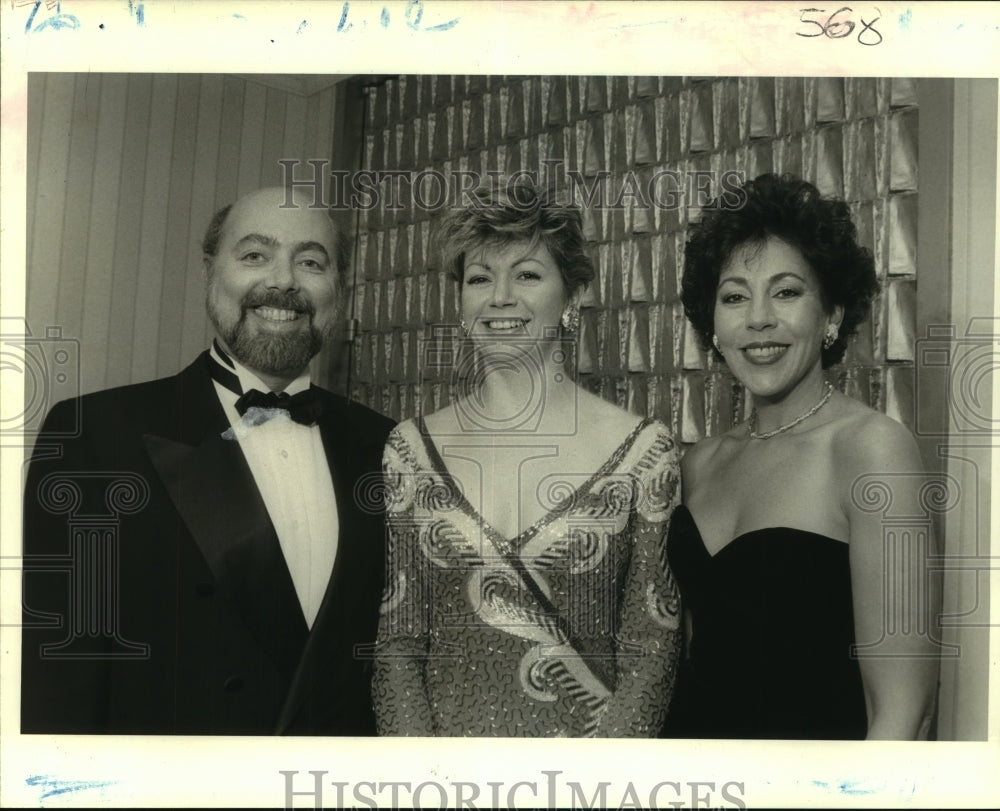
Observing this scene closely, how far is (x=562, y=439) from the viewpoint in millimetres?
3316

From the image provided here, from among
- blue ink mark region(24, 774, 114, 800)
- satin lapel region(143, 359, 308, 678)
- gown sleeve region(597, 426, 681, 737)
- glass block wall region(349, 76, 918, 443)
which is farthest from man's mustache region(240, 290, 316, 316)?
blue ink mark region(24, 774, 114, 800)

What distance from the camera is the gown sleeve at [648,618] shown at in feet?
10.6

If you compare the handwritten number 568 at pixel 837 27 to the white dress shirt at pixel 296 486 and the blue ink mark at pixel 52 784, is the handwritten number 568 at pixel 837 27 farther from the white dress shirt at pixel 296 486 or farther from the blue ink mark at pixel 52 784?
the blue ink mark at pixel 52 784

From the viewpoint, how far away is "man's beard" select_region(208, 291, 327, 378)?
3.35m

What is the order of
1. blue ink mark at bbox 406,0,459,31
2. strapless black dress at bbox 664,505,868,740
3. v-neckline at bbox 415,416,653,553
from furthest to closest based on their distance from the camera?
blue ink mark at bbox 406,0,459,31, v-neckline at bbox 415,416,653,553, strapless black dress at bbox 664,505,868,740

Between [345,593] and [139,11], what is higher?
[139,11]

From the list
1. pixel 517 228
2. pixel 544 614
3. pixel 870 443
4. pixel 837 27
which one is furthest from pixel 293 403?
pixel 837 27

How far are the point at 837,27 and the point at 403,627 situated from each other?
7.29 ft

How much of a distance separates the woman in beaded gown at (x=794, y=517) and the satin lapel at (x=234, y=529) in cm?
115

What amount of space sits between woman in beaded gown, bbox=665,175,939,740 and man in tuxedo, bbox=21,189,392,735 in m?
0.99

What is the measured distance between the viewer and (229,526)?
333 centimetres

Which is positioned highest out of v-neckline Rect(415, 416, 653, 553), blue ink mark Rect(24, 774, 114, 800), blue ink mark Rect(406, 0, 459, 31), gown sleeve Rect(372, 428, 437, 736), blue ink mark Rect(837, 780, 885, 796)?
blue ink mark Rect(406, 0, 459, 31)

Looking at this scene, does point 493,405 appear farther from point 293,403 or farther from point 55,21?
point 55,21

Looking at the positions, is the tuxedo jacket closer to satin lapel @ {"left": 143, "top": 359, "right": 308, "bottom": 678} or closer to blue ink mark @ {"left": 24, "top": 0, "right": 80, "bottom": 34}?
satin lapel @ {"left": 143, "top": 359, "right": 308, "bottom": 678}
